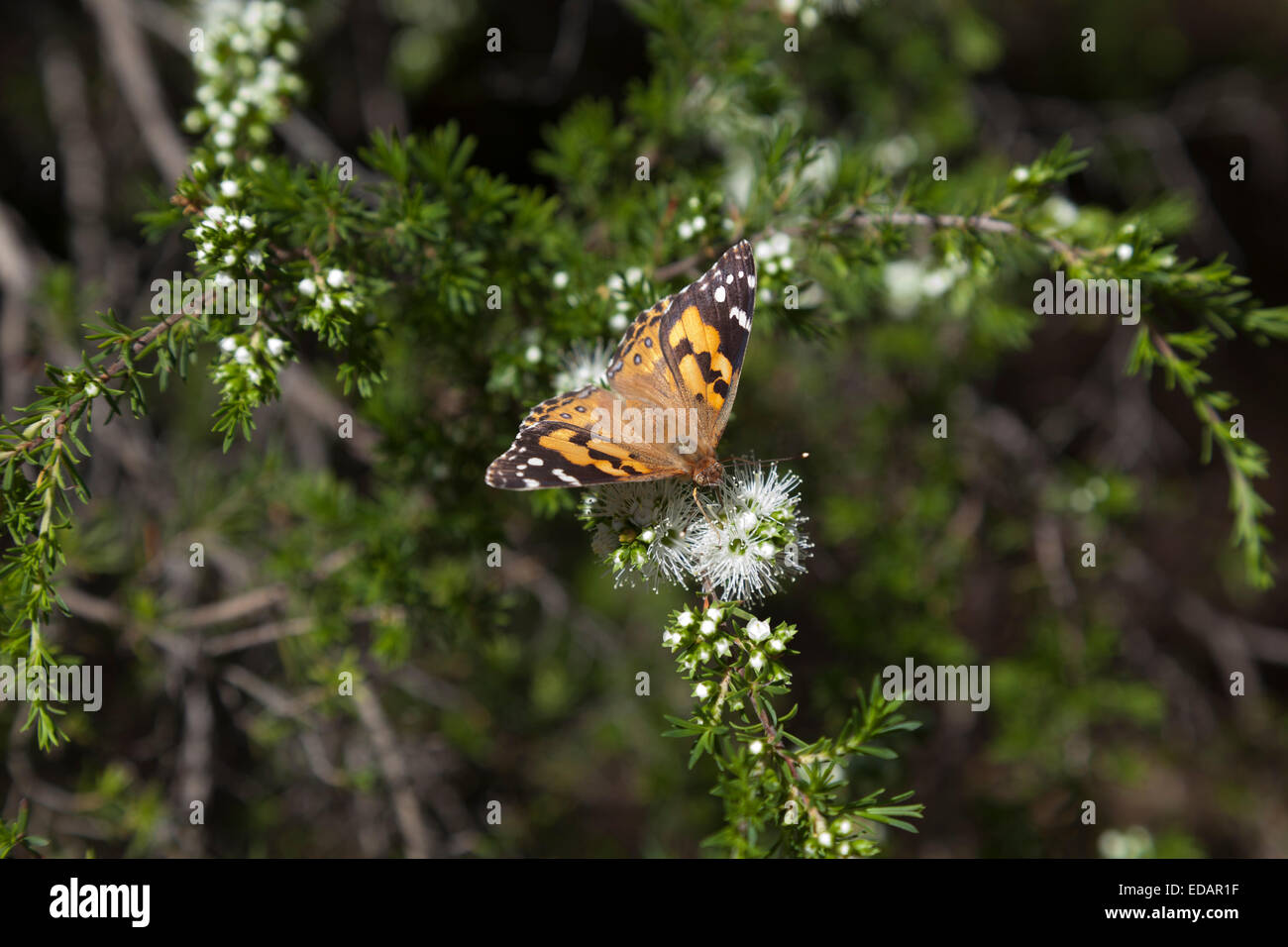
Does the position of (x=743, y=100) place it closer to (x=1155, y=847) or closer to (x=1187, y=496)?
(x=1155, y=847)

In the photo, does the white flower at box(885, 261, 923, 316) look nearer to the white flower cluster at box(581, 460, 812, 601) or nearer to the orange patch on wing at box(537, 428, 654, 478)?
the white flower cluster at box(581, 460, 812, 601)

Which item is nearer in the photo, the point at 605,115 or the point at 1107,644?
the point at 605,115

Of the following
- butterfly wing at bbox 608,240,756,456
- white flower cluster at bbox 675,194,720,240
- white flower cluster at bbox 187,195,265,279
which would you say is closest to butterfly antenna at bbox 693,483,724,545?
butterfly wing at bbox 608,240,756,456

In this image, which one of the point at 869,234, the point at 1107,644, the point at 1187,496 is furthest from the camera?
the point at 1187,496

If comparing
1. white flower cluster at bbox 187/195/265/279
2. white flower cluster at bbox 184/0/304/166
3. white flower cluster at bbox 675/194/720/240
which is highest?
white flower cluster at bbox 184/0/304/166

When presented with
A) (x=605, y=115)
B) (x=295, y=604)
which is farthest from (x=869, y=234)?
(x=295, y=604)

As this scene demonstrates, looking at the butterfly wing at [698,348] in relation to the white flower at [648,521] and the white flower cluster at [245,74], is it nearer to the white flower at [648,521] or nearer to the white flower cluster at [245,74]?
the white flower at [648,521]

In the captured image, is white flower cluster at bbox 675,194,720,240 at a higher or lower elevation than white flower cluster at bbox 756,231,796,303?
higher
